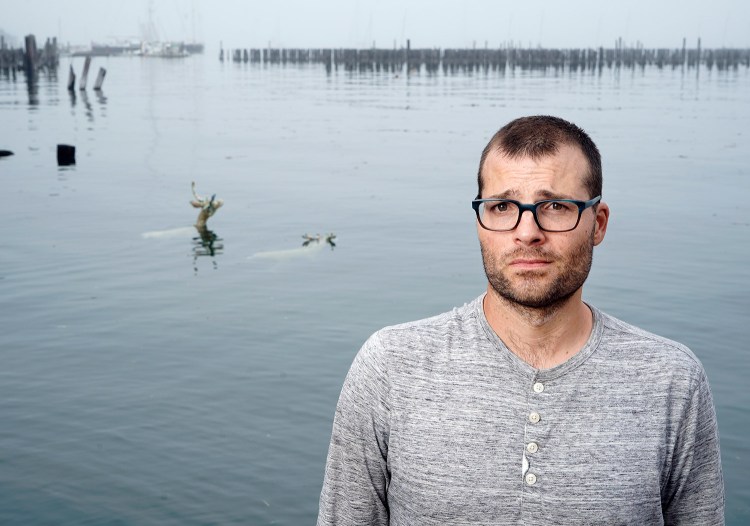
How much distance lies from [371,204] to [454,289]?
765 cm

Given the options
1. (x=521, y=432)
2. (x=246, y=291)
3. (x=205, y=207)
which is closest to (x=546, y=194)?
(x=521, y=432)

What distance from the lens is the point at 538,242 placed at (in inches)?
95.4

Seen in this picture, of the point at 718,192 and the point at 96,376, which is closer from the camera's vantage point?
the point at 96,376

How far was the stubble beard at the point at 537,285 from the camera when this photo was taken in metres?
2.41

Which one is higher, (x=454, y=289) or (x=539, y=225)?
(x=539, y=225)

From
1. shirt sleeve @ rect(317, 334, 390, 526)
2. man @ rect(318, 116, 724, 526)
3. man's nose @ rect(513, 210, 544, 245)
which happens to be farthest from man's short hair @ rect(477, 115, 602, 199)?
shirt sleeve @ rect(317, 334, 390, 526)

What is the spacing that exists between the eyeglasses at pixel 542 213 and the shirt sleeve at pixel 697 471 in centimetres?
50

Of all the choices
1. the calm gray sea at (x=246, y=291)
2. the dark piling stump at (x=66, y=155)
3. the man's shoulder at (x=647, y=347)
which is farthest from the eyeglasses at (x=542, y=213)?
the dark piling stump at (x=66, y=155)

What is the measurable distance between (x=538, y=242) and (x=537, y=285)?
107mm

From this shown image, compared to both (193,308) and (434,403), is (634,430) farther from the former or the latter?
(193,308)

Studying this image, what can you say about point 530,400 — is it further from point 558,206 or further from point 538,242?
point 558,206

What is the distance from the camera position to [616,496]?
91.5 inches

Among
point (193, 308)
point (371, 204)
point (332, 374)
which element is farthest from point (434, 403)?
point (371, 204)

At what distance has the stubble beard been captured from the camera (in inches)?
94.8
